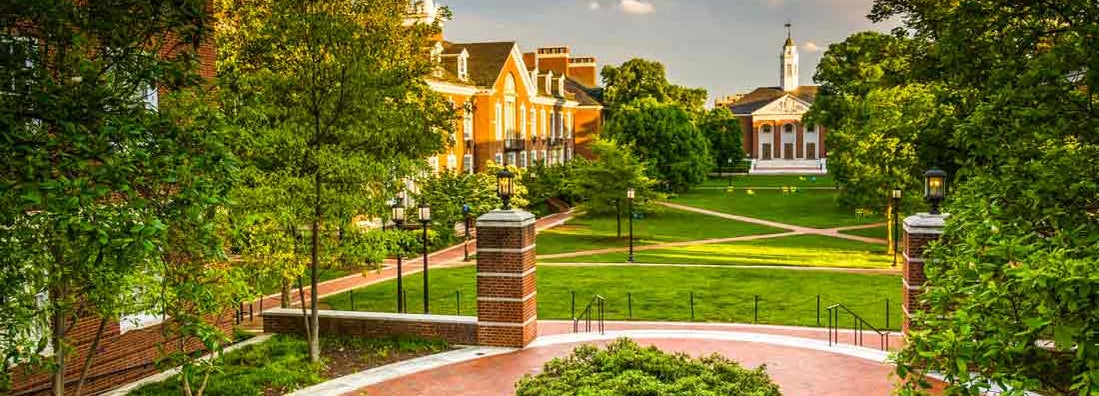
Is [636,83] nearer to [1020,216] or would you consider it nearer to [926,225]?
[926,225]

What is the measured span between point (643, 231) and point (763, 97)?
86.9 meters

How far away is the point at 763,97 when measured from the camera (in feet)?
413

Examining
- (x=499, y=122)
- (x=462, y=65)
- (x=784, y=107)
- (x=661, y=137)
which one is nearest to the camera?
(x=462, y=65)

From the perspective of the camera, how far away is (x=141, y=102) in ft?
25.5

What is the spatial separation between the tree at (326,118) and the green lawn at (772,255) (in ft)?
56.7

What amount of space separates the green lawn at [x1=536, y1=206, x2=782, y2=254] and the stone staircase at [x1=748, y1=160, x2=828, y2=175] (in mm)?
56793

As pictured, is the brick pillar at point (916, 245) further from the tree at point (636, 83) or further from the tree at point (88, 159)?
the tree at point (636, 83)

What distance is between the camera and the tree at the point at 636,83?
7194 centimetres

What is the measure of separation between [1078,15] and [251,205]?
11.2 meters

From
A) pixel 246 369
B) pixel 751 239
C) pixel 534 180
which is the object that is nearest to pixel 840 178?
pixel 751 239

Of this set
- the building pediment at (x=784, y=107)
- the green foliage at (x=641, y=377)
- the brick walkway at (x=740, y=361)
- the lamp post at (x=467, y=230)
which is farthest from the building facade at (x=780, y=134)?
the green foliage at (x=641, y=377)

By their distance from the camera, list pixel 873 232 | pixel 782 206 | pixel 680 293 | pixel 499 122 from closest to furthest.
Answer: pixel 680 293, pixel 873 232, pixel 499 122, pixel 782 206

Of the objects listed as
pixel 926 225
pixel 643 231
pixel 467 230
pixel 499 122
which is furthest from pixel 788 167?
pixel 926 225

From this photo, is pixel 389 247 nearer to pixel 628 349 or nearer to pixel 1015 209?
pixel 628 349
